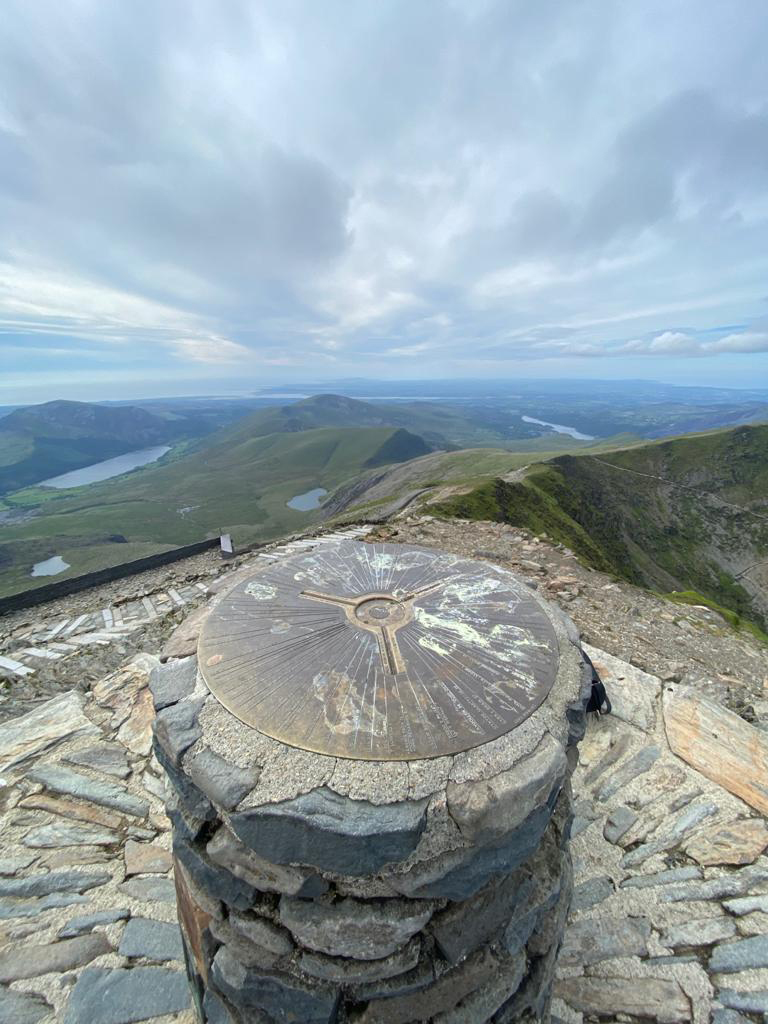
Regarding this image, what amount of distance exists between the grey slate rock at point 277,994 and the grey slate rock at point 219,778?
47.4 inches

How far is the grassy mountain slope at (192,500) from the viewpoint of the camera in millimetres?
88387

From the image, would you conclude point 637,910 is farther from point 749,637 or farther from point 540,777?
point 749,637

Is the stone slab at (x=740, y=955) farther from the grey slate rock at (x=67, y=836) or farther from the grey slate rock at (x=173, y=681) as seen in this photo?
the grey slate rock at (x=67, y=836)

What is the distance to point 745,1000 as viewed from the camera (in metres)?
3.91

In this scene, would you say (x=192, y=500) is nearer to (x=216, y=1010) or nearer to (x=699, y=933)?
(x=216, y=1010)

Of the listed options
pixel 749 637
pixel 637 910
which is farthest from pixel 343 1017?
pixel 749 637

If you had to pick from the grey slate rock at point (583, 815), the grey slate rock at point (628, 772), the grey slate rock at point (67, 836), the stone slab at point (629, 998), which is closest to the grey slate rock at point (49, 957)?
the grey slate rock at point (67, 836)

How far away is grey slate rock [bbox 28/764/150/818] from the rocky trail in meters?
0.02

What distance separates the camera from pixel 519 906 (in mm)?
3512

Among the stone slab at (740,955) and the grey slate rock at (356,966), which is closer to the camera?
the grey slate rock at (356,966)

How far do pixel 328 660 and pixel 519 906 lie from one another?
8.12ft

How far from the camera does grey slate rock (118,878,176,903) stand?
4641mm

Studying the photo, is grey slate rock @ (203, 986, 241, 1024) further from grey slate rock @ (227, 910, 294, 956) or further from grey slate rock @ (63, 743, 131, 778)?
grey slate rock @ (63, 743, 131, 778)

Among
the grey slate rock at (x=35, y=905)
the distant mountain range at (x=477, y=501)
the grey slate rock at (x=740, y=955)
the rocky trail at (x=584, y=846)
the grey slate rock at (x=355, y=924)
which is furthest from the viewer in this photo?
the distant mountain range at (x=477, y=501)
